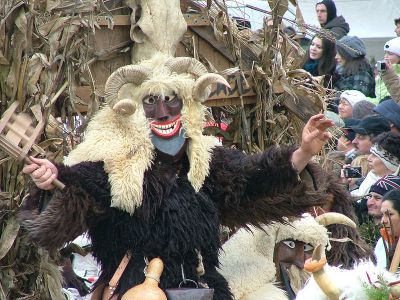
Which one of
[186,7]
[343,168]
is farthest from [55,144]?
[343,168]

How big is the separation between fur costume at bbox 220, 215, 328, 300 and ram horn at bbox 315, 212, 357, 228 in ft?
0.16

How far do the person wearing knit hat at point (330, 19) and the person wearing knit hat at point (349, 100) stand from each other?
104 centimetres

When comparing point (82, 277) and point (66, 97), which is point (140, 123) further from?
point (82, 277)

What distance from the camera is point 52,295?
615 centimetres

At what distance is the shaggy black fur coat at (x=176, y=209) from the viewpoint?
562 cm

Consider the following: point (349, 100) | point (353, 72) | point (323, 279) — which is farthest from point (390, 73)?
point (323, 279)

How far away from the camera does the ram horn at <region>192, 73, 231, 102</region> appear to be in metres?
5.95

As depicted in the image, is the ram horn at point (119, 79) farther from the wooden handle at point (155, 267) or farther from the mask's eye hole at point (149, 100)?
the wooden handle at point (155, 267)

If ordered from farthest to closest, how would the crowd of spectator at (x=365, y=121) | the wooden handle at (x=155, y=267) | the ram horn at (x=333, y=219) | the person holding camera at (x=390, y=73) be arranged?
the person holding camera at (x=390, y=73)
the crowd of spectator at (x=365, y=121)
the ram horn at (x=333, y=219)
the wooden handle at (x=155, y=267)

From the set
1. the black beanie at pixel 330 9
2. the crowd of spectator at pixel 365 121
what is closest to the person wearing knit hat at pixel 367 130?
the crowd of spectator at pixel 365 121

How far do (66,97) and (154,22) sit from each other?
1.99 feet

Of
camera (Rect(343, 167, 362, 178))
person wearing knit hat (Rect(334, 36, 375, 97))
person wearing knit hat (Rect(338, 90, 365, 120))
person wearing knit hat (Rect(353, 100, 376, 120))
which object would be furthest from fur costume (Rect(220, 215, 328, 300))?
person wearing knit hat (Rect(334, 36, 375, 97))

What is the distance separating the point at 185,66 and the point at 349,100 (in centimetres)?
391

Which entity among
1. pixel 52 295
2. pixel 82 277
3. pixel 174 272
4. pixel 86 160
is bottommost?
pixel 82 277
